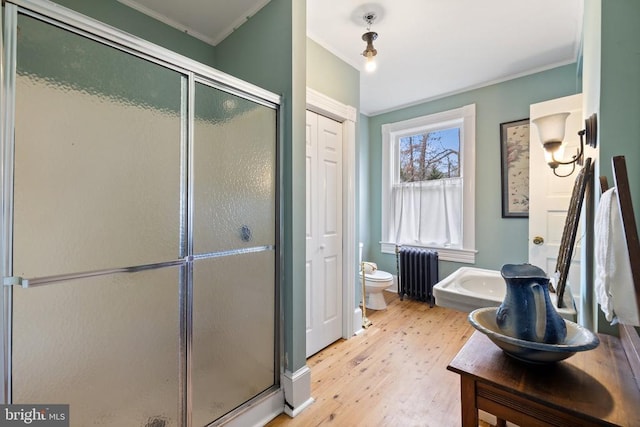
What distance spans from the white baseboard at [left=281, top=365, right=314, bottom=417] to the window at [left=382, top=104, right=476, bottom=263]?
7.94 feet

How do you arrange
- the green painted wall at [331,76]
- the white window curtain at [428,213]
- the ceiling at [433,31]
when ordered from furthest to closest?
the white window curtain at [428,213]
the green painted wall at [331,76]
the ceiling at [433,31]

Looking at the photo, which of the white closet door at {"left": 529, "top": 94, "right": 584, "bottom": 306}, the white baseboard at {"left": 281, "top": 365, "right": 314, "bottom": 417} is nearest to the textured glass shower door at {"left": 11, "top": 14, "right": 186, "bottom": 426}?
the white baseboard at {"left": 281, "top": 365, "right": 314, "bottom": 417}

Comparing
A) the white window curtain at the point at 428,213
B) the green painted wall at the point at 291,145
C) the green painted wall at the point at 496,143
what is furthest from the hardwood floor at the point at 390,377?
the white window curtain at the point at 428,213

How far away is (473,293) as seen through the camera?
Answer: 1964 millimetres

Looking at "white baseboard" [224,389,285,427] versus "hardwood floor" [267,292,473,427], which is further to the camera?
"hardwood floor" [267,292,473,427]

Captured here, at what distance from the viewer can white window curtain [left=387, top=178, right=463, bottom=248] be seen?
134 inches

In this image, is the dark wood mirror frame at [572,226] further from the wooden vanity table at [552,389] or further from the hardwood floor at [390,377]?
the hardwood floor at [390,377]

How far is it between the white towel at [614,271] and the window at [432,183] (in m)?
2.38

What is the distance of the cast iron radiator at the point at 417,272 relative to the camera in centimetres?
341

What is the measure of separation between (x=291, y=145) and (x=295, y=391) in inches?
58.9

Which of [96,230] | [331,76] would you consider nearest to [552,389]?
[96,230]

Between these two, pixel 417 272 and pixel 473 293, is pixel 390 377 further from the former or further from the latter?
pixel 417 272

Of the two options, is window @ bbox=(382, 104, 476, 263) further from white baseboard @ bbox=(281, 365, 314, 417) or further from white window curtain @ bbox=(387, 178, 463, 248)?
white baseboard @ bbox=(281, 365, 314, 417)

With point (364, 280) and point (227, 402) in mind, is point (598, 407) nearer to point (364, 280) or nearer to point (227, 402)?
point (227, 402)
